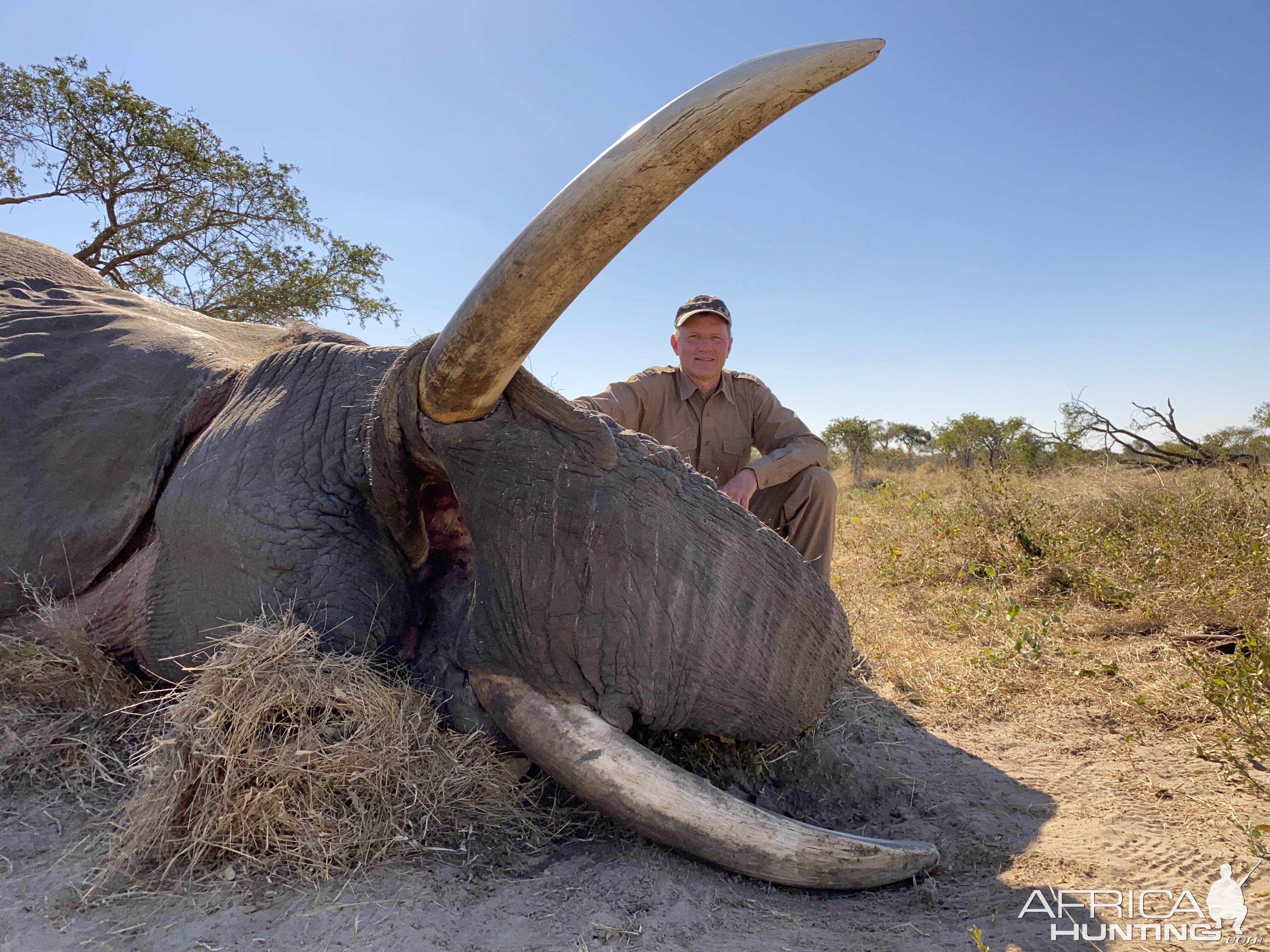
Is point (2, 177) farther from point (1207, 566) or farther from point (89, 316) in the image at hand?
point (1207, 566)

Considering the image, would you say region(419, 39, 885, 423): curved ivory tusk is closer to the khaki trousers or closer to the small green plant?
the khaki trousers

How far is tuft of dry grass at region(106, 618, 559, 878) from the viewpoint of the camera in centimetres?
220

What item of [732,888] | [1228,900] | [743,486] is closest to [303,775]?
[732,888]

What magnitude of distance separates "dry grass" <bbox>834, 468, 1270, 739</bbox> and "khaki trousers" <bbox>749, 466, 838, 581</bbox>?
540 mm

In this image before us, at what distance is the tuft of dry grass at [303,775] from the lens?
7.20 feet

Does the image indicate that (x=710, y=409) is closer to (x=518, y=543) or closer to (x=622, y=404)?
(x=622, y=404)

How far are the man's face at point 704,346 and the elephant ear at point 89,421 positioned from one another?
88.6 inches

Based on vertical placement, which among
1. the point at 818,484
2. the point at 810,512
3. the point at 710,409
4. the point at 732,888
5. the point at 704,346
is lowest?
the point at 732,888

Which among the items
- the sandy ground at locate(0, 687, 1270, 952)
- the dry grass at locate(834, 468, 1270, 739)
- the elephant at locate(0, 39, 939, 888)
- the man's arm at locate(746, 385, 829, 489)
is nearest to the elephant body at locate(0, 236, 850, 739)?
the elephant at locate(0, 39, 939, 888)

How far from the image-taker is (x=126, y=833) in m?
2.20

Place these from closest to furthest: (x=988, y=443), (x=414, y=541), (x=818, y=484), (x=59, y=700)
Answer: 1. (x=414, y=541)
2. (x=59, y=700)
3. (x=818, y=484)
4. (x=988, y=443)

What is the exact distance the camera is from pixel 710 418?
512cm

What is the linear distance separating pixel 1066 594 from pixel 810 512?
6.27 feet

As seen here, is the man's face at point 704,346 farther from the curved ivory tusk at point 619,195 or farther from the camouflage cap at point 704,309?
the curved ivory tusk at point 619,195
